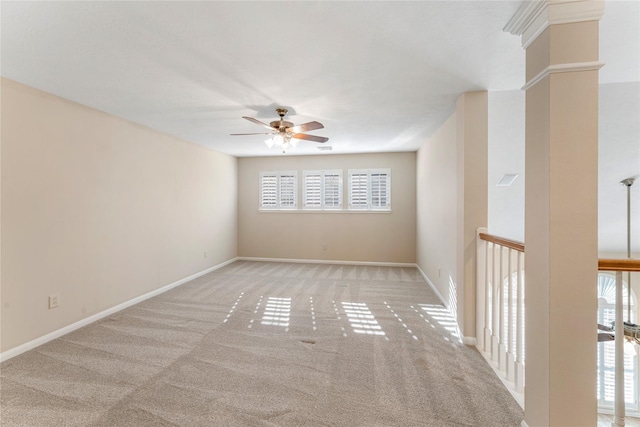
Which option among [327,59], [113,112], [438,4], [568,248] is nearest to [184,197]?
[113,112]

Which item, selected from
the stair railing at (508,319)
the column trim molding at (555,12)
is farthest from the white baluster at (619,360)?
the column trim molding at (555,12)

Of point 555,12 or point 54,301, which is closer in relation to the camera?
point 555,12

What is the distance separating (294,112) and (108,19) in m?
1.92

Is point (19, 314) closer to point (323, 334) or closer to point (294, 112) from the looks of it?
point (323, 334)

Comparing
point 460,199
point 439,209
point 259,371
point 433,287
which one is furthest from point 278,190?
point 259,371

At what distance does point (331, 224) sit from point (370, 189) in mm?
1163

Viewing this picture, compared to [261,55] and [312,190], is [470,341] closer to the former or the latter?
[261,55]

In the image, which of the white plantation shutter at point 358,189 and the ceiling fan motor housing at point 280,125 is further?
the white plantation shutter at point 358,189

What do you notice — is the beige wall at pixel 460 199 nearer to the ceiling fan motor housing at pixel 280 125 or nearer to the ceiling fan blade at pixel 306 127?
the ceiling fan blade at pixel 306 127

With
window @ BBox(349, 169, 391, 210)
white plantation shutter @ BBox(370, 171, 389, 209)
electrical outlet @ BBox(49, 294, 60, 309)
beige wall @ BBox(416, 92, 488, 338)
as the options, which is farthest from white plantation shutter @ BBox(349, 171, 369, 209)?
electrical outlet @ BBox(49, 294, 60, 309)

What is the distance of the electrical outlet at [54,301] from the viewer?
8.89ft

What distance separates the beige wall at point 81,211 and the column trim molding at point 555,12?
396cm

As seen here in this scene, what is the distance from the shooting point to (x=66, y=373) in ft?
7.07

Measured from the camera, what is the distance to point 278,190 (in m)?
6.39
